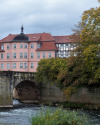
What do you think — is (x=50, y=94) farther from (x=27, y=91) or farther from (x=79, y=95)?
(x=27, y=91)

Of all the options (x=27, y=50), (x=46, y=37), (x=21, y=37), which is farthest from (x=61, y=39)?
(x=21, y=37)

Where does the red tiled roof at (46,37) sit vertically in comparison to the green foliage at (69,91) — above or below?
above

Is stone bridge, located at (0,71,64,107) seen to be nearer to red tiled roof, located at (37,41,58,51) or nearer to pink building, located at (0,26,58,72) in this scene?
pink building, located at (0,26,58,72)

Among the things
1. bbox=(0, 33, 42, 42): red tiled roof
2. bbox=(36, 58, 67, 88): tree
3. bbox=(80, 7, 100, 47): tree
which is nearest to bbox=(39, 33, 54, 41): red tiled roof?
bbox=(0, 33, 42, 42): red tiled roof

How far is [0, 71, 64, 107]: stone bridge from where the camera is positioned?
3272 cm

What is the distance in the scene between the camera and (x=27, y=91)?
41.1 meters

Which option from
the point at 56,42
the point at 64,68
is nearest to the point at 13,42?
the point at 56,42

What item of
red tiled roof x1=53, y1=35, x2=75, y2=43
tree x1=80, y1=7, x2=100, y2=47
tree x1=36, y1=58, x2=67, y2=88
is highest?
red tiled roof x1=53, y1=35, x2=75, y2=43

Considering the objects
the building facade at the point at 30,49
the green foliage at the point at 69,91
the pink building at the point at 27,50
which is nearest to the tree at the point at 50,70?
the green foliage at the point at 69,91

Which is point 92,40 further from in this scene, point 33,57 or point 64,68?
point 33,57

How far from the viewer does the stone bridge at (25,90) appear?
32.7m

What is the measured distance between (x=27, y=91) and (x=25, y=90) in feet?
1.15

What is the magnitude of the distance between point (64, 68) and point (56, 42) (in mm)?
24974

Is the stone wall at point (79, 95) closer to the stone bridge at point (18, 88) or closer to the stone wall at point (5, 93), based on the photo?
the stone bridge at point (18, 88)
